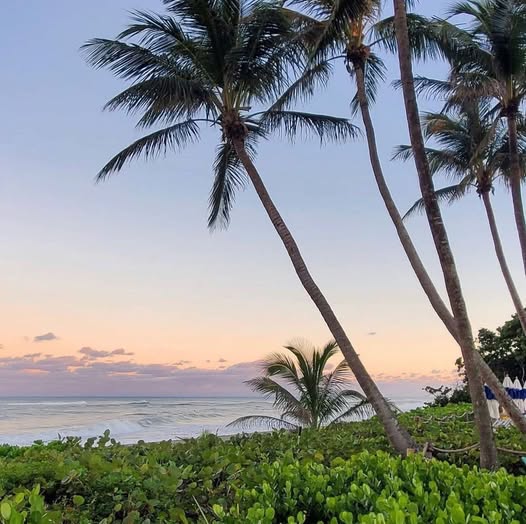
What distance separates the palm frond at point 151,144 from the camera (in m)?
8.62

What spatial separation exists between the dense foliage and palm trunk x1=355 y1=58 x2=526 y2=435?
9.71 ft

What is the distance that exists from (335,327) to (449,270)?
1.75 metres

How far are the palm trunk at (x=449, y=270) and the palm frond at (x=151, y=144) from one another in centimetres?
414

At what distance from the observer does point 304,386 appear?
35.2ft

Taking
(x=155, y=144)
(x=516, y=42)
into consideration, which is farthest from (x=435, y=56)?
(x=155, y=144)

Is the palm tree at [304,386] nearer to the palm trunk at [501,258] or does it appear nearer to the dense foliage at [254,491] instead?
the palm trunk at [501,258]

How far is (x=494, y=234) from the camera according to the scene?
12.3m

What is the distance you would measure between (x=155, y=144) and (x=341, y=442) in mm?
5584

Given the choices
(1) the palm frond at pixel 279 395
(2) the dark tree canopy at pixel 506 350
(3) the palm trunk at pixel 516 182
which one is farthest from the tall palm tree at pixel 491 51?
(2) the dark tree canopy at pixel 506 350

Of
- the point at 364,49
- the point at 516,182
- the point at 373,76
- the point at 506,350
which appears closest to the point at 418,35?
the point at 364,49

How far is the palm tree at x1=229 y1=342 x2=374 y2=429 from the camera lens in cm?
1057

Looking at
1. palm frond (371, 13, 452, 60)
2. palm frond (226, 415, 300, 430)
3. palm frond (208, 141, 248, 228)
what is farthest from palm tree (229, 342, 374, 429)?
palm frond (371, 13, 452, 60)

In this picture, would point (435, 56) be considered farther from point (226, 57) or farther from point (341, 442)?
point (341, 442)

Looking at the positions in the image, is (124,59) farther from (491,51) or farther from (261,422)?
(261,422)
